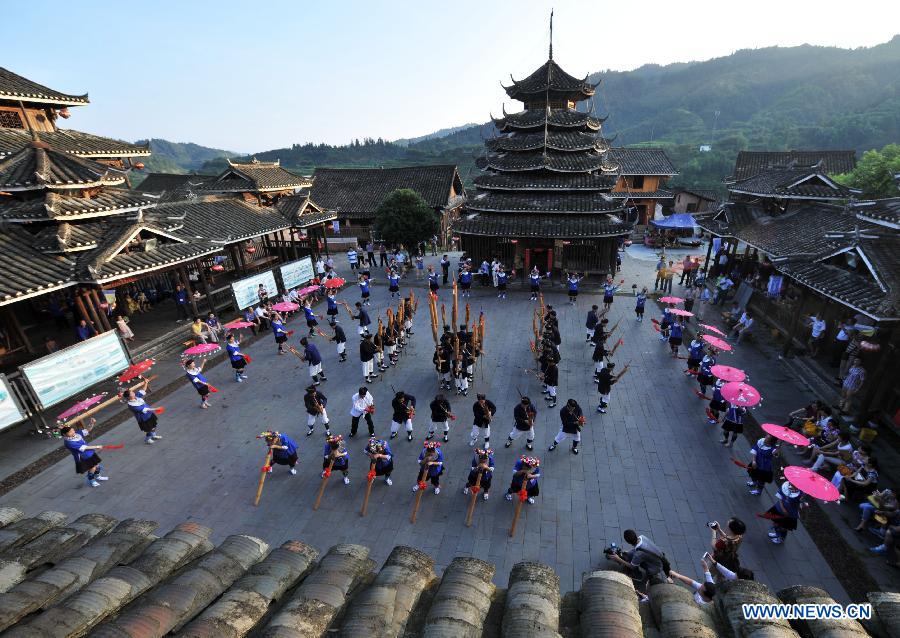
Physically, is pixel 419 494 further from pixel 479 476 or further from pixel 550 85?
pixel 550 85

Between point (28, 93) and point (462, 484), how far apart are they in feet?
69.5

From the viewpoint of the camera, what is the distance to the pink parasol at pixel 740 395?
9.79m

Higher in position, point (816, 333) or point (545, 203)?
point (545, 203)

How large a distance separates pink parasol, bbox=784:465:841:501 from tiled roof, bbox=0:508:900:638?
4.73 m

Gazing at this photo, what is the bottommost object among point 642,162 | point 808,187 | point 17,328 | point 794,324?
point 794,324

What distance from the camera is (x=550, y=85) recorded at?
24812 millimetres

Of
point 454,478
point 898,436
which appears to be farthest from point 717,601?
point 898,436

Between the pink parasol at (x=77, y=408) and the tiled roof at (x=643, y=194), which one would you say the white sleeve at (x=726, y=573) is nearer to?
the pink parasol at (x=77, y=408)

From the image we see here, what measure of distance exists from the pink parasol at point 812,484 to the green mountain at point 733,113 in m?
65.5

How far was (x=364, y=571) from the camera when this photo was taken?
391 cm

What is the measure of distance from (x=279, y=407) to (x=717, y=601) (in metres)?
12.5

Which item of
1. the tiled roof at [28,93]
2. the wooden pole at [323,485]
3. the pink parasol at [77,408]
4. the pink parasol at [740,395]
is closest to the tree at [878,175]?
the pink parasol at [740,395]

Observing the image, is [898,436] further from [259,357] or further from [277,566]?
[259,357]

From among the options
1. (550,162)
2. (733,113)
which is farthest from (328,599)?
(733,113)
